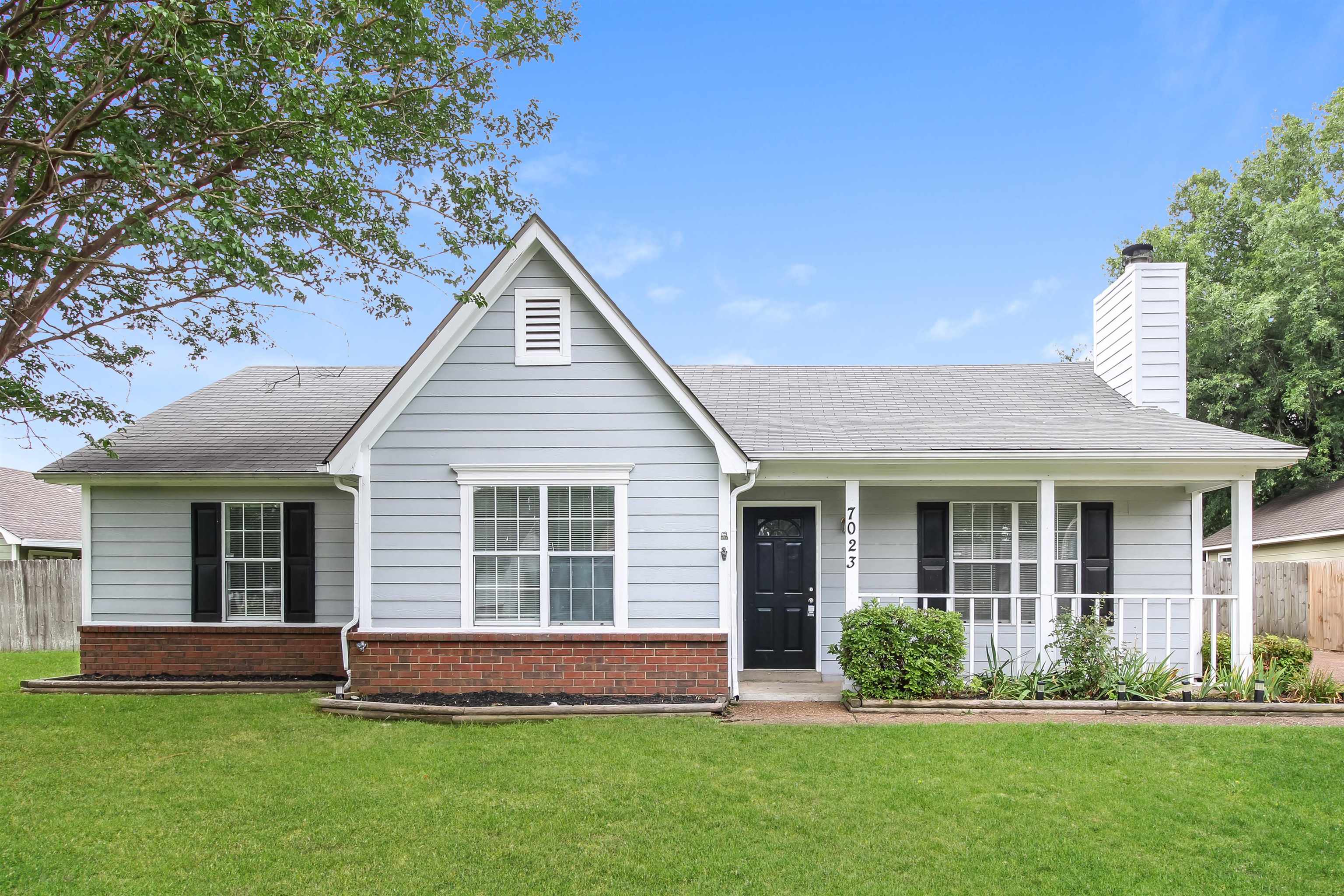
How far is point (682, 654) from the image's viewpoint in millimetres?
8531

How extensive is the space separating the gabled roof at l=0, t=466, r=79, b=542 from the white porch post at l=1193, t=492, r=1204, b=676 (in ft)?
77.3

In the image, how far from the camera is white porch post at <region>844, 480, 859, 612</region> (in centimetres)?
909

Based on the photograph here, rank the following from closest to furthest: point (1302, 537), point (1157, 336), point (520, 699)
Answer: point (520, 699) → point (1157, 336) → point (1302, 537)

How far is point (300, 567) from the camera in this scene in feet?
34.4

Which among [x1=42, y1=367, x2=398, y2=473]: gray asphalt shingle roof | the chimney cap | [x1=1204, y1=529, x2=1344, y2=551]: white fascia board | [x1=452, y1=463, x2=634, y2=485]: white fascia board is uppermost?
the chimney cap

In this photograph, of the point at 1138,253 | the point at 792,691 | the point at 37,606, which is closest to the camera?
the point at 792,691

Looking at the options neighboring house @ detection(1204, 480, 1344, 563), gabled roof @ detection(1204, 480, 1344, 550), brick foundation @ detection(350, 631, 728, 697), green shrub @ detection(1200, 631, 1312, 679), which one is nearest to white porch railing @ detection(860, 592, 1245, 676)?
green shrub @ detection(1200, 631, 1312, 679)

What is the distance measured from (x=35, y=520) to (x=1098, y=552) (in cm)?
2527

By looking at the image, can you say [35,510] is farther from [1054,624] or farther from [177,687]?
[1054,624]

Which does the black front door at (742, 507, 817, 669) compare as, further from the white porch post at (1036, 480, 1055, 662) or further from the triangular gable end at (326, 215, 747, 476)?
the white porch post at (1036, 480, 1055, 662)

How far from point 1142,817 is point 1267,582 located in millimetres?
16211

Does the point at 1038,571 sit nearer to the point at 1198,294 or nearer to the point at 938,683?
the point at 938,683

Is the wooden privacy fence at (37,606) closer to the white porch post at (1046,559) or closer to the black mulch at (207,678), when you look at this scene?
the black mulch at (207,678)

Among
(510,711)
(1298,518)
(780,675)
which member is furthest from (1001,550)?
(1298,518)
